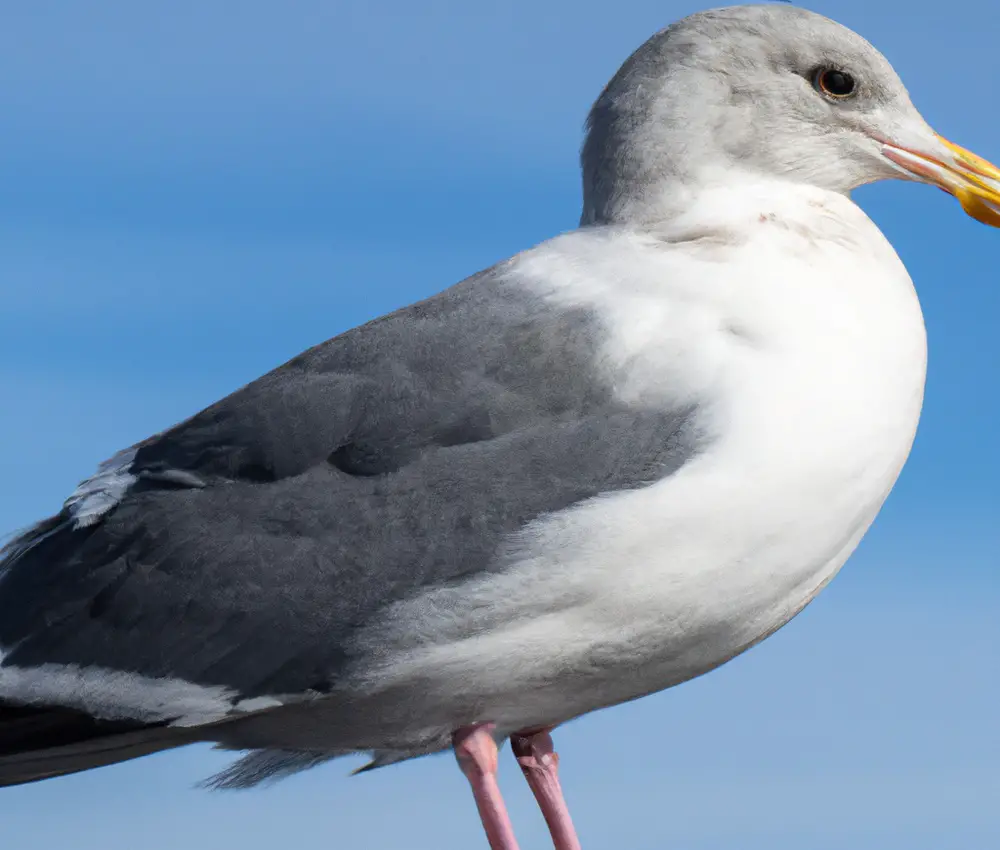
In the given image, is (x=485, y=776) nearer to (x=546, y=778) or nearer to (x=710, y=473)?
(x=546, y=778)

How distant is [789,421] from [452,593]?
1145 millimetres

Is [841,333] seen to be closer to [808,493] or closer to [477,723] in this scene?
[808,493]

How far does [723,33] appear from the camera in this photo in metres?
5.18

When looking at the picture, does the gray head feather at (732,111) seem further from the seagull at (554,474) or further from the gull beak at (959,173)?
the gull beak at (959,173)

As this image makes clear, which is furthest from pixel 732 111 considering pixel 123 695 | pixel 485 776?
pixel 123 695

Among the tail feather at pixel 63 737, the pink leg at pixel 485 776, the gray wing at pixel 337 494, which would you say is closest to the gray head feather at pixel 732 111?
the gray wing at pixel 337 494

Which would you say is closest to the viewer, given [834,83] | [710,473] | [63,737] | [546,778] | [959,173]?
[710,473]

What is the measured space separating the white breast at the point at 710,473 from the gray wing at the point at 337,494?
117 mm

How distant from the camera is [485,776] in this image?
4973 mm

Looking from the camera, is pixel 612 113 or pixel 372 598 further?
pixel 612 113

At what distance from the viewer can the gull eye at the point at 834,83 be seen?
523cm

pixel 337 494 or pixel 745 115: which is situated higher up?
pixel 745 115

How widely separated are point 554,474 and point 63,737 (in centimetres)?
183

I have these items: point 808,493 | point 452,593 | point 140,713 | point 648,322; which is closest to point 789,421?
point 808,493
